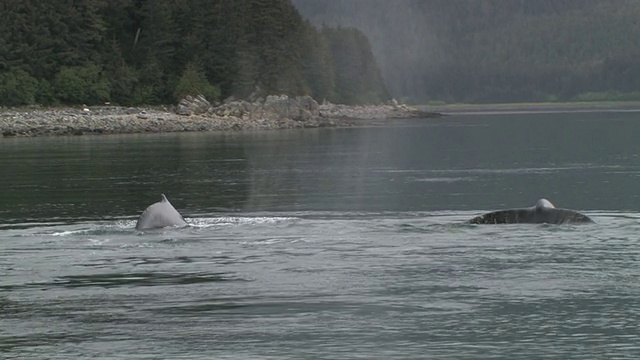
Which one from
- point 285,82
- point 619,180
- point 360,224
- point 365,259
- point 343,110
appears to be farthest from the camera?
point 343,110

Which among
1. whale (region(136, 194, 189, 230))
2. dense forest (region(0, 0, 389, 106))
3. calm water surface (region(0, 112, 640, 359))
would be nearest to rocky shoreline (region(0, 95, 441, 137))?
dense forest (region(0, 0, 389, 106))

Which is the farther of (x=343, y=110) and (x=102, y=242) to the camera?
(x=343, y=110)

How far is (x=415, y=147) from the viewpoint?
89.2 m

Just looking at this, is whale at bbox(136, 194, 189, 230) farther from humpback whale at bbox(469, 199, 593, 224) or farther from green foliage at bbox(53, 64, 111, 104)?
green foliage at bbox(53, 64, 111, 104)

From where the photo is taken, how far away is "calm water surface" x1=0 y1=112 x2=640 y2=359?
18000mm

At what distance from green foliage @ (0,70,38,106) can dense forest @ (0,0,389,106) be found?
98mm

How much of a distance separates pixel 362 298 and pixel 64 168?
133ft

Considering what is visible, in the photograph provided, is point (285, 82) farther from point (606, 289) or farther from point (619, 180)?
point (606, 289)

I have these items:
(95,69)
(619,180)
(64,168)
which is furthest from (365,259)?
(95,69)

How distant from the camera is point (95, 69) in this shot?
Result: 139375 mm

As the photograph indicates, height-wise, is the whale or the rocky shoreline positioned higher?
the whale

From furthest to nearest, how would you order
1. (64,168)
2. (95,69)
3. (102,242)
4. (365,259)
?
(95,69) < (64,168) < (102,242) < (365,259)

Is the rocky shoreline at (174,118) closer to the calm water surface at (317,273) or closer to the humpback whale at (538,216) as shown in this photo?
the calm water surface at (317,273)

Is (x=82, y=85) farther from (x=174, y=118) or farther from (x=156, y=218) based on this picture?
(x=156, y=218)
